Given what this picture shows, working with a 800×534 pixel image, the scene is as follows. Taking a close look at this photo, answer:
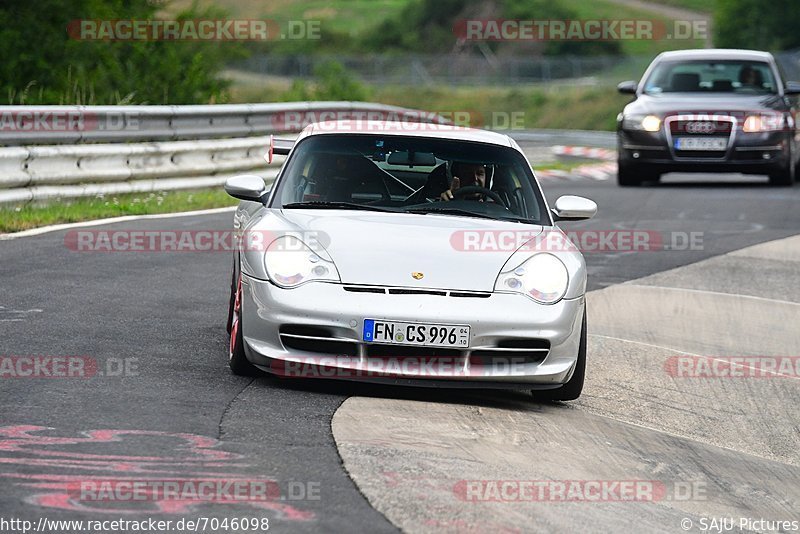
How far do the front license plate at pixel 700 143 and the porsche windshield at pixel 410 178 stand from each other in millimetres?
11850

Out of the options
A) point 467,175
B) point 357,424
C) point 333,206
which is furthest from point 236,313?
point 467,175

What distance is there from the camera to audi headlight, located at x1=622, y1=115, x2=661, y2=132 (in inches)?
790

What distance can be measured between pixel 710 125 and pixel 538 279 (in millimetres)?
13282

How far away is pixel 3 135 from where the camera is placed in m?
14.0

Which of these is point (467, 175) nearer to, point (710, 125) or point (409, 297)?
point (409, 297)

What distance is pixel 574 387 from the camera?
24.7ft

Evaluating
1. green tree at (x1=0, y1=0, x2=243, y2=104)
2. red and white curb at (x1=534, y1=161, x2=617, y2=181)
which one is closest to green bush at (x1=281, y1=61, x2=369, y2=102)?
green tree at (x1=0, y1=0, x2=243, y2=104)

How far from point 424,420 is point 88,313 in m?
3.09

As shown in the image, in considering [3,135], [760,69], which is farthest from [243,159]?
[760,69]

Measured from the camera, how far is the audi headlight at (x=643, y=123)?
2006 cm

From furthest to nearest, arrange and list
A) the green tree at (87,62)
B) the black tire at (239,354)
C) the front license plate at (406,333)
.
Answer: the green tree at (87,62)
the black tire at (239,354)
the front license plate at (406,333)

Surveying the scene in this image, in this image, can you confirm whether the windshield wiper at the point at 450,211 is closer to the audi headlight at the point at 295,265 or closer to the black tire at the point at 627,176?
the audi headlight at the point at 295,265

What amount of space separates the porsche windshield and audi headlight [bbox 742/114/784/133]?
1216 cm

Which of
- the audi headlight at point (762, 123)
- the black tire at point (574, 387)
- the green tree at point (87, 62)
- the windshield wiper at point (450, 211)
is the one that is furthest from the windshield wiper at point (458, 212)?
the audi headlight at point (762, 123)
